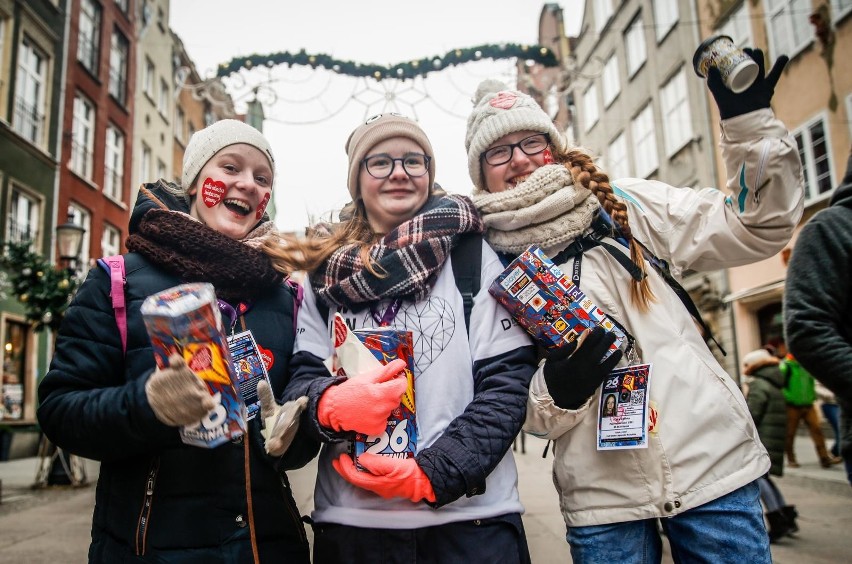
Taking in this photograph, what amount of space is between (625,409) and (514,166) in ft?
3.09

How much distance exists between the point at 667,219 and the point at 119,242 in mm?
20258

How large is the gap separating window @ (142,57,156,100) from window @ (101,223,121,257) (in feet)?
17.3

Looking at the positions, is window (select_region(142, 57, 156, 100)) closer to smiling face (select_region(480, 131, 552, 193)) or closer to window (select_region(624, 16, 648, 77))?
window (select_region(624, 16, 648, 77))

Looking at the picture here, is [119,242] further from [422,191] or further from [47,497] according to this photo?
[422,191]

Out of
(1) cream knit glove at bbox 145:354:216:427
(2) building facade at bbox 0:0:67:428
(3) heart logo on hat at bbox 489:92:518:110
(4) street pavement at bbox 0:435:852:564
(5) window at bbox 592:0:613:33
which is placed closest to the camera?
(1) cream knit glove at bbox 145:354:216:427

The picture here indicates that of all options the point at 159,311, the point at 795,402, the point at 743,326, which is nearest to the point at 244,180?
the point at 159,311

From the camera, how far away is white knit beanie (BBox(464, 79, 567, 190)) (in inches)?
89.7

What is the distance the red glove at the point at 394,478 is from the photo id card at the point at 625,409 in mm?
576

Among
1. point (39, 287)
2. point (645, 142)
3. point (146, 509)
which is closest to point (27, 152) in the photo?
point (39, 287)

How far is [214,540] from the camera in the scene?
5.66 feet

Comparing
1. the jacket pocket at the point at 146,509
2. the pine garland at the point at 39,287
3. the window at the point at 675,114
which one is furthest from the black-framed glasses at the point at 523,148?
the window at the point at 675,114

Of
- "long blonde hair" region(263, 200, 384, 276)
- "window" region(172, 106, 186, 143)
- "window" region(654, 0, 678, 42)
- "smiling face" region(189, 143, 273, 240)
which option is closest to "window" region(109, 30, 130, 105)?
"window" region(172, 106, 186, 143)

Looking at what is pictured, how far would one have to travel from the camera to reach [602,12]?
21969mm

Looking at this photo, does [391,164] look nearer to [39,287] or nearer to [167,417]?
[167,417]
